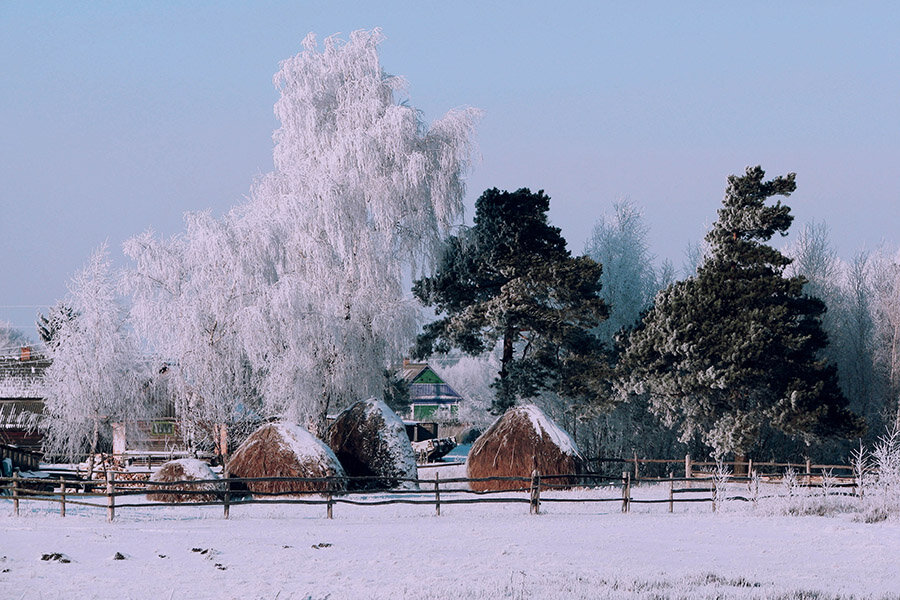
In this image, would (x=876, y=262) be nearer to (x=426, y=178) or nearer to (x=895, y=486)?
(x=426, y=178)

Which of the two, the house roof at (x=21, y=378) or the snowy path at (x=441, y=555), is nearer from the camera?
the snowy path at (x=441, y=555)

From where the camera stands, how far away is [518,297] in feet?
112

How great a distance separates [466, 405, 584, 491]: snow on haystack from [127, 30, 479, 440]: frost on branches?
489cm

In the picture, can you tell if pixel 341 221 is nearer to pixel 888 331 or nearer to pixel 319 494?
pixel 319 494

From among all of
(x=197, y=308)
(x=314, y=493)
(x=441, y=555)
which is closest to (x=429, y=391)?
(x=197, y=308)

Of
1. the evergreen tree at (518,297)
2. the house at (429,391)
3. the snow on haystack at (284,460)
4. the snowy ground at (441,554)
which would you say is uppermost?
the evergreen tree at (518,297)

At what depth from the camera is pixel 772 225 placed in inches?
1345

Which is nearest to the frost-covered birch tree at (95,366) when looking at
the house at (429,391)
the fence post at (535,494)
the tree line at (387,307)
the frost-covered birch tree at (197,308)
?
the tree line at (387,307)

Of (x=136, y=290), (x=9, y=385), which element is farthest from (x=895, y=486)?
(x=9, y=385)

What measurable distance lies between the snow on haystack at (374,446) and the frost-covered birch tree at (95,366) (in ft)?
33.5

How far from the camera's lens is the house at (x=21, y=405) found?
146ft

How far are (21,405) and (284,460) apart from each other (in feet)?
84.3

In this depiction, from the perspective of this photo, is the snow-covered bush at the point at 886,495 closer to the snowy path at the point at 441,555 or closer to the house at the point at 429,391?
the snowy path at the point at 441,555

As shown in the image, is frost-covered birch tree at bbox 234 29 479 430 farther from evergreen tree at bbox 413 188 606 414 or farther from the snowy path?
the snowy path
